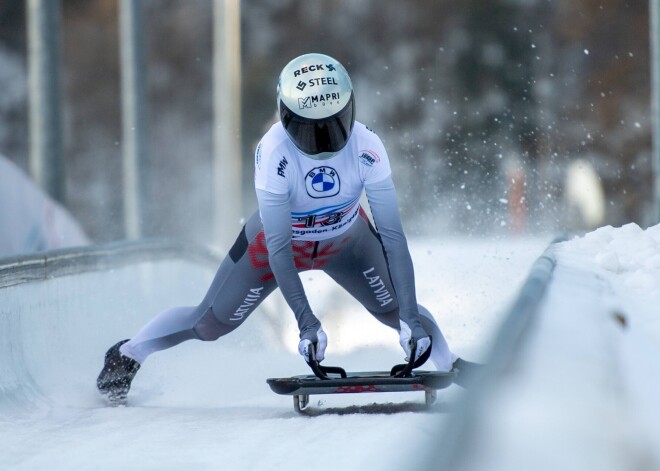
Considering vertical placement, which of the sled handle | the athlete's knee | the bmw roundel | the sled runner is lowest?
the sled runner

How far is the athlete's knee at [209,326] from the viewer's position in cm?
607

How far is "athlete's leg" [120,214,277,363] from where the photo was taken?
597cm

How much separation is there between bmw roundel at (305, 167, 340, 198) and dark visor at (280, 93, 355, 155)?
0.43ft

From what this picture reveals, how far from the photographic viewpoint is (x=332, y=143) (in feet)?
17.6

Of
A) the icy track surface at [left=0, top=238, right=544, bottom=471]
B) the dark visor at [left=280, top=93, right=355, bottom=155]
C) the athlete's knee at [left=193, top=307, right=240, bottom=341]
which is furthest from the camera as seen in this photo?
the athlete's knee at [left=193, top=307, right=240, bottom=341]

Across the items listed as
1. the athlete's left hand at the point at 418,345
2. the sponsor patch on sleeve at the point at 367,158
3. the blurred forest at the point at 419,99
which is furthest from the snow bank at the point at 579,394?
the blurred forest at the point at 419,99

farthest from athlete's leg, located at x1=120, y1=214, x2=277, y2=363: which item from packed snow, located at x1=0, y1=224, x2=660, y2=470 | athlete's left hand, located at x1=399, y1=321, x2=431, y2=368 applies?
athlete's left hand, located at x1=399, y1=321, x2=431, y2=368

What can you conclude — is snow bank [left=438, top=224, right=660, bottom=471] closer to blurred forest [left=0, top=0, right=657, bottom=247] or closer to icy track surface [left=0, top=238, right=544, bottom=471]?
icy track surface [left=0, top=238, right=544, bottom=471]

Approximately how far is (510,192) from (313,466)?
75.6 feet

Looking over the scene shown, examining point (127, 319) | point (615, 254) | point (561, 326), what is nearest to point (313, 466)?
point (561, 326)

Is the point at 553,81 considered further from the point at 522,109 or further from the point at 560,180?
the point at 560,180

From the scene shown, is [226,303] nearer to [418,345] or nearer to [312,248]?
[312,248]

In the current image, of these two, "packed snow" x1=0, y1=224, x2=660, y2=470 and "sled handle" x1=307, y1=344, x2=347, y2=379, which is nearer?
"packed snow" x1=0, y1=224, x2=660, y2=470

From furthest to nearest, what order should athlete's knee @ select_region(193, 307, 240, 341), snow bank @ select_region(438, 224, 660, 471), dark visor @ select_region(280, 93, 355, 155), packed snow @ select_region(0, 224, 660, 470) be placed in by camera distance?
athlete's knee @ select_region(193, 307, 240, 341), dark visor @ select_region(280, 93, 355, 155), packed snow @ select_region(0, 224, 660, 470), snow bank @ select_region(438, 224, 660, 471)
